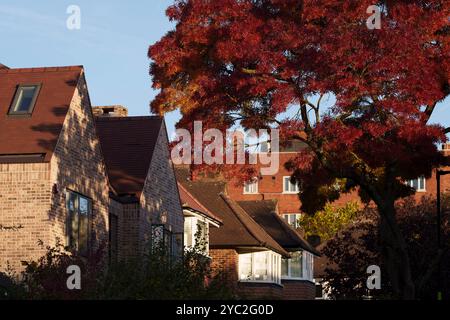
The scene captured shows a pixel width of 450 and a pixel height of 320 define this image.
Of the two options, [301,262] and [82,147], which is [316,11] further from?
[301,262]

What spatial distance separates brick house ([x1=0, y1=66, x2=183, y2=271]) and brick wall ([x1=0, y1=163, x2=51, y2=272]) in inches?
1.1

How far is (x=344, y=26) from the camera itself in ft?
106

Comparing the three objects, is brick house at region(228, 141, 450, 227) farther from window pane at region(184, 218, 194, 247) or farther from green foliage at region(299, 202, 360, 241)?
window pane at region(184, 218, 194, 247)

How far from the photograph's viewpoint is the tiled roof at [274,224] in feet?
220

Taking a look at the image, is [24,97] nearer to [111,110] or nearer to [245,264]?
[111,110]

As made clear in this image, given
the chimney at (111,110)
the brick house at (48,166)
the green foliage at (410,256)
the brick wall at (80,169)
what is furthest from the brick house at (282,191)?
the brick house at (48,166)

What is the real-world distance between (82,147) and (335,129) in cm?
914

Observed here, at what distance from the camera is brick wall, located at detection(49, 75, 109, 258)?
3525 centimetres

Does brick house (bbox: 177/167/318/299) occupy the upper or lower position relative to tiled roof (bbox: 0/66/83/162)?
lower

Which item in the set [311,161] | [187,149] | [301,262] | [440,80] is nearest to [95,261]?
[187,149]

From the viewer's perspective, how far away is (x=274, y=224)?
68.6 m

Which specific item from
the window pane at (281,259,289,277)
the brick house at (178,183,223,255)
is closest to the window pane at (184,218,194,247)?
the brick house at (178,183,223,255)

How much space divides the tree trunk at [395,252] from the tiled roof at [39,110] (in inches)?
393
